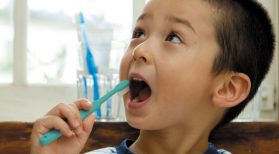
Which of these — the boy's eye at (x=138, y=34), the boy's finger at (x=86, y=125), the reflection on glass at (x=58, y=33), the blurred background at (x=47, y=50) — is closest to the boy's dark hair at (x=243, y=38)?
the boy's eye at (x=138, y=34)

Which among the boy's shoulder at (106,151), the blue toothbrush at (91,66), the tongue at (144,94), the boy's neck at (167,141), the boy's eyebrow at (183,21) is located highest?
the boy's eyebrow at (183,21)

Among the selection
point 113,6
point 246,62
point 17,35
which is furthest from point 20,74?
point 246,62

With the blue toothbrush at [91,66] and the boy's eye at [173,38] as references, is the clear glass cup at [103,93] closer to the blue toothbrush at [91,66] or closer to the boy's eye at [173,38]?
the blue toothbrush at [91,66]

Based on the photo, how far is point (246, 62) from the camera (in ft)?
3.17

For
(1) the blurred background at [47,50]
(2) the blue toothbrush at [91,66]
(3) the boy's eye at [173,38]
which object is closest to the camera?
(3) the boy's eye at [173,38]

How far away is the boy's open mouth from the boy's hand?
0.08m

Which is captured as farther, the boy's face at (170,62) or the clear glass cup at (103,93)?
the clear glass cup at (103,93)

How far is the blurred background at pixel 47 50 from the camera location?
1366mm

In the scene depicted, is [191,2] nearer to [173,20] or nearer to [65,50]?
[173,20]

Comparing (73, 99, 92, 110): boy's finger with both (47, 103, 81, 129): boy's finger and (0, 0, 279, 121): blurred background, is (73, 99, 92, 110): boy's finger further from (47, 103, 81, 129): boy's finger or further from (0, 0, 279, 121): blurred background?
(0, 0, 279, 121): blurred background

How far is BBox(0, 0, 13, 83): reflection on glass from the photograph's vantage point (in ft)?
4.52

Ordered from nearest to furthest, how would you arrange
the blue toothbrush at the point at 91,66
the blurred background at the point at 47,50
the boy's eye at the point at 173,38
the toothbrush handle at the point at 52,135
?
the toothbrush handle at the point at 52,135 < the boy's eye at the point at 173,38 < the blue toothbrush at the point at 91,66 < the blurred background at the point at 47,50

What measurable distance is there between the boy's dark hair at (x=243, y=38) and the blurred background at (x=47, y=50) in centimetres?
35

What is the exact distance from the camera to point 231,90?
958mm
